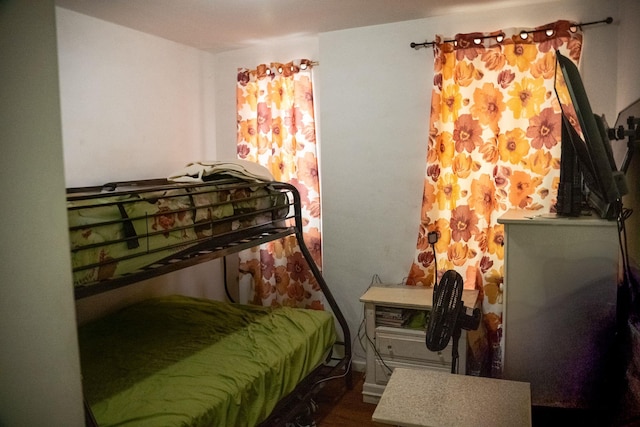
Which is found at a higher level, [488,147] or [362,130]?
[362,130]

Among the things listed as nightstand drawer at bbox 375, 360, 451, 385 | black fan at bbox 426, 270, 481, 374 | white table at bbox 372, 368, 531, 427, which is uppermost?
black fan at bbox 426, 270, 481, 374

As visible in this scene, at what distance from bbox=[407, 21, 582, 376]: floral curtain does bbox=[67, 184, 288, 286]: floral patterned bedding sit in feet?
3.95

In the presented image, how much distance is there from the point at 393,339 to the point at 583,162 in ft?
5.18

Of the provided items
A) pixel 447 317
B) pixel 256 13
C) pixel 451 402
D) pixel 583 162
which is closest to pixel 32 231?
pixel 451 402

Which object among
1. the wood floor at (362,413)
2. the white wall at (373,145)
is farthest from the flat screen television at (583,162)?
the white wall at (373,145)

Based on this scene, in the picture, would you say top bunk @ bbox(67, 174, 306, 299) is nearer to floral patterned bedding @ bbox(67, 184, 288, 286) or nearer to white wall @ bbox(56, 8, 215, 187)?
floral patterned bedding @ bbox(67, 184, 288, 286)

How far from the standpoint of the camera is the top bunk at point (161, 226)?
1785 millimetres

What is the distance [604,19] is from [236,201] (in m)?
2.21

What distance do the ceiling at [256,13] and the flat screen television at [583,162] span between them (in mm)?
963

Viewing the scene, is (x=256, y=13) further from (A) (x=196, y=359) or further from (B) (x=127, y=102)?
(A) (x=196, y=359)

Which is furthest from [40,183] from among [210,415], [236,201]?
[236,201]

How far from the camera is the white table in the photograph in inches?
52.5

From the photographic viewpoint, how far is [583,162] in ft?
5.85

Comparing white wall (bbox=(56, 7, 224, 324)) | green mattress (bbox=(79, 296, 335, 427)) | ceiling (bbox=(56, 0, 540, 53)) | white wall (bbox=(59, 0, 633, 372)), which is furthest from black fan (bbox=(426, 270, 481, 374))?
white wall (bbox=(56, 7, 224, 324))
